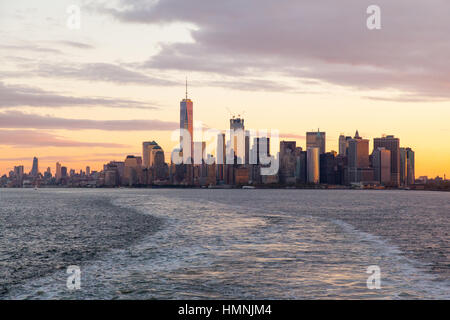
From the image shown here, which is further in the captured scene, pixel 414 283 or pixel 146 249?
pixel 146 249

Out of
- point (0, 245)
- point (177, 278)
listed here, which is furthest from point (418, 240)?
point (0, 245)

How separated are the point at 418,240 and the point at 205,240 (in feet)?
71.6

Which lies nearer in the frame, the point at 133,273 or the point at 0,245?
the point at 133,273

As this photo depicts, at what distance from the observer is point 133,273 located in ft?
98.1

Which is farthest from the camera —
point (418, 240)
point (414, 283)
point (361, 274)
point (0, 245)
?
point (418, 240)

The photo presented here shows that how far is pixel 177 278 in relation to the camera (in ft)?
Answer: 92.4

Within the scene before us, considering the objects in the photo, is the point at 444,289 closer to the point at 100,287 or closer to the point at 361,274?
the point at 361,274

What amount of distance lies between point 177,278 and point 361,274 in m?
11.0

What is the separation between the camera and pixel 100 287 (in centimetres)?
2588

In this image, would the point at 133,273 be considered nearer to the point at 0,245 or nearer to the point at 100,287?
the point at 100,287
